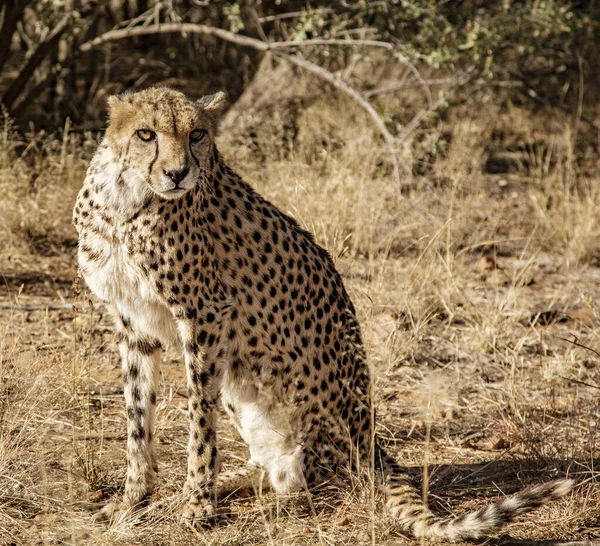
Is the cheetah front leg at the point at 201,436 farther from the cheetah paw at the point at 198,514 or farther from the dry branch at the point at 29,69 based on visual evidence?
the dry branch at the point at 29,69

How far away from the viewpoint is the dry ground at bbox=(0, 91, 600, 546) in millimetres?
3092

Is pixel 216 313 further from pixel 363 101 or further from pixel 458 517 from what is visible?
pixel 363 101

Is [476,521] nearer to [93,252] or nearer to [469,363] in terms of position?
[93,252]

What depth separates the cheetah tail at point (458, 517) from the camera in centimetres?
260

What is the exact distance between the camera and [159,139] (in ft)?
9.48

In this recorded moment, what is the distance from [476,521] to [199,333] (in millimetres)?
1046

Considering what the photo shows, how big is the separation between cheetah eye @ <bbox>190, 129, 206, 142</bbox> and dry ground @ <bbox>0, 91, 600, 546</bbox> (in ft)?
2.22

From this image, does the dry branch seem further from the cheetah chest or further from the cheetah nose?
the cheetah nose

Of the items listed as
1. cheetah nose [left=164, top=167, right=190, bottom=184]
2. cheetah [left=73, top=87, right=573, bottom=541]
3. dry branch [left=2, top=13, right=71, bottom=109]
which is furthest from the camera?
dry branch [left=2, top=13, right=71, bottom=109]

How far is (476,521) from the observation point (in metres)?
2.72

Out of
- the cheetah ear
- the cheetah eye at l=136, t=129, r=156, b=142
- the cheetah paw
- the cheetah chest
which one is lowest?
the cheetah paw

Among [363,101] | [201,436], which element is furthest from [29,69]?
[201,436]

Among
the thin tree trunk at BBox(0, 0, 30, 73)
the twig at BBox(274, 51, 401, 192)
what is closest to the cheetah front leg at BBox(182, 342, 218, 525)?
the twig at BBox(274, 51, 401, 192)

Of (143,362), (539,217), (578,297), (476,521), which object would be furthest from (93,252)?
(539,217)
